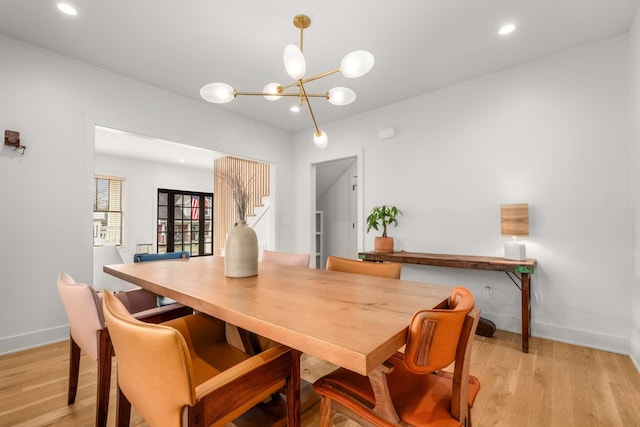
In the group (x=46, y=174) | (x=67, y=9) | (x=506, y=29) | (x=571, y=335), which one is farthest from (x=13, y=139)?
(x=571, y=335)

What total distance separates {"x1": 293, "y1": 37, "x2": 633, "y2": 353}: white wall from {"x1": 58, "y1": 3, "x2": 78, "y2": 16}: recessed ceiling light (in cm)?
316

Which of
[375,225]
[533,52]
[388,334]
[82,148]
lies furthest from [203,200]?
[388,334]

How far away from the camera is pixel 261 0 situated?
1962 mm

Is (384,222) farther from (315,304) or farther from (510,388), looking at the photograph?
(315,304)

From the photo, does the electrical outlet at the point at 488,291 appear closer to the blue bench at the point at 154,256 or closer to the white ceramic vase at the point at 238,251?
the white ceramic vase at the point at 238,251

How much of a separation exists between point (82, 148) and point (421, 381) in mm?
3350

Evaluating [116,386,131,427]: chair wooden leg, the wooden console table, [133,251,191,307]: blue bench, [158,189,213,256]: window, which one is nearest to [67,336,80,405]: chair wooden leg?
[133,251,191,307]: blue bench

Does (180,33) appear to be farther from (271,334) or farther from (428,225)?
(428,225)

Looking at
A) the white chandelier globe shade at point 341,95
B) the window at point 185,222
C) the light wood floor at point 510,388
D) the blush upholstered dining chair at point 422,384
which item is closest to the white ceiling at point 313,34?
the white chandelier globe shade at point 341,95

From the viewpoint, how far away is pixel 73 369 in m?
1.64

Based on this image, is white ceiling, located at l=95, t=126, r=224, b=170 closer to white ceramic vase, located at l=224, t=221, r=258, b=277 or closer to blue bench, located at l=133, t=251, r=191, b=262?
blue bench, located at l=133, t=251, r=191, b=262

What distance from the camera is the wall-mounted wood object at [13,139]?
2355mm

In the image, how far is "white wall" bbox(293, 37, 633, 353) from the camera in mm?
2391

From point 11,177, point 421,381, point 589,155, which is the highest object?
point 589,155
